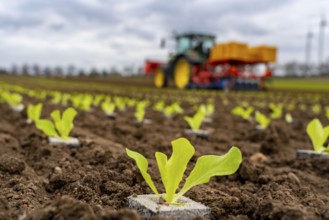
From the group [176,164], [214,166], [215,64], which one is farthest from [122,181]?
[215,64]

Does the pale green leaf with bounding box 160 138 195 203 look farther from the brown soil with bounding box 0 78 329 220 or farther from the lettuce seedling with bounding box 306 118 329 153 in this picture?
the lettuce seedling with bounding box 306 118 329 153

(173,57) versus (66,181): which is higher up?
(173,57)

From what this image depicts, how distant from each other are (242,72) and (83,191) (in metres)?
16.0

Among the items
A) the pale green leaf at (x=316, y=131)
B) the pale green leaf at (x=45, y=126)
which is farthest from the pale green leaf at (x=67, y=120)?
the pale green leaf at (x=316, y=131)

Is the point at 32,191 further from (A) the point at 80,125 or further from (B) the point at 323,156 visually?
(A) the point at 80,125

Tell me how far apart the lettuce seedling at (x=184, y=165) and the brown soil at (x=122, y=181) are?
178mm

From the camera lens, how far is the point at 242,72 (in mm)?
17688

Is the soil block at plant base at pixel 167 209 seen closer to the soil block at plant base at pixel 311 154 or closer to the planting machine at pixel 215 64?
the soil block at plant base at pixel 311 154

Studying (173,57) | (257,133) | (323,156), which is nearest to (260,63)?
(173,57)

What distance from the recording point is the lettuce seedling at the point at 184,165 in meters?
1.88

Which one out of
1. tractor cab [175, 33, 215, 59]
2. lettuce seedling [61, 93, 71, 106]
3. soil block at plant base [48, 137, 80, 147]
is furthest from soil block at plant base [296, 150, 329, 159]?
tractor cab [175, 33, 215, 59]

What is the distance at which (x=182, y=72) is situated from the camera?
63.1ft

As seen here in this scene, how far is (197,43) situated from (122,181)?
16774 mm

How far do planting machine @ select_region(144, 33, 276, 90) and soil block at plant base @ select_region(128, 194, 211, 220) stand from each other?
14172mm
